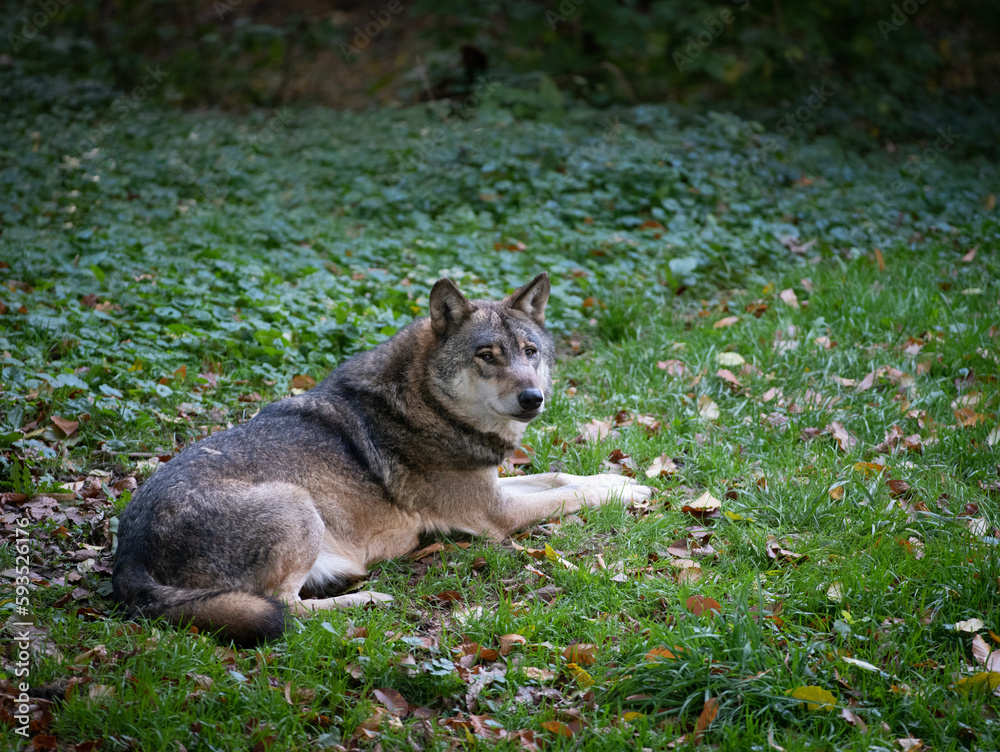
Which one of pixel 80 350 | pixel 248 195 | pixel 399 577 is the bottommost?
pixel 399 577

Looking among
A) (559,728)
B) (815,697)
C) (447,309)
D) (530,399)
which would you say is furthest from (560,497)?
(815,697)

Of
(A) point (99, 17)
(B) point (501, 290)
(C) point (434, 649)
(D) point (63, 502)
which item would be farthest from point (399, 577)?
(A) point (99, 17)

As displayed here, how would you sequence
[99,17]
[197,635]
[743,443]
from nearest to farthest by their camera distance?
[197,635]
[743,443]
[99,17]

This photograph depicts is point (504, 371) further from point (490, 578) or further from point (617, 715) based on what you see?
point (617, 715)

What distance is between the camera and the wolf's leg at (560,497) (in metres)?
4.98

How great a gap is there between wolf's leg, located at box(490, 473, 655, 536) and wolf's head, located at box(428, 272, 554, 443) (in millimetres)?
423

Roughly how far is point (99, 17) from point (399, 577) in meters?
18.0

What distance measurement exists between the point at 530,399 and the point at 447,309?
2.82 ft

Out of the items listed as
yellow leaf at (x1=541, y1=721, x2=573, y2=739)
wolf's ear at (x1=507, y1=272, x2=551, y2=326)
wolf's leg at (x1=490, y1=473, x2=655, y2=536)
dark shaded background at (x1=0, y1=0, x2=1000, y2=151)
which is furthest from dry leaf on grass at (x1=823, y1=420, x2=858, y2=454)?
dark shaded background at (x1=0, y1=0, x2=1000, y2=151)

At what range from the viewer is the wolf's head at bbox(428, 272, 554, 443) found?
15.7 ft

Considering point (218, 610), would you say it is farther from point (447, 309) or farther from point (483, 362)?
point (447, 309)

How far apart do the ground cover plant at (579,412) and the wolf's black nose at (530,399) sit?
0.85m

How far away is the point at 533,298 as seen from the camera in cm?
537

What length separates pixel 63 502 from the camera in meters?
4.94
